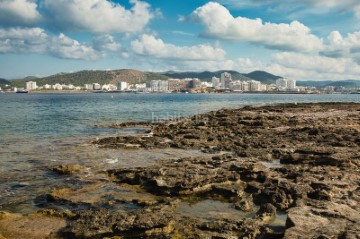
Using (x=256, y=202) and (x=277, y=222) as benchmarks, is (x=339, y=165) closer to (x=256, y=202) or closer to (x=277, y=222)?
(x=256, y=202)

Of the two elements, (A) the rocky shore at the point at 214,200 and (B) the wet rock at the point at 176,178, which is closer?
(A) the rocky shore at the point at 214,200

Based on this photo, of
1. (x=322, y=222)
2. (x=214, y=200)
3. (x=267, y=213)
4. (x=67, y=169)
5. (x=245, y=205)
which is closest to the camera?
(x=322, y=222)

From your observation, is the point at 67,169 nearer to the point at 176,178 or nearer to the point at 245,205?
the point at 176,178

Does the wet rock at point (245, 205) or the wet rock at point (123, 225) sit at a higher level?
the wet rock at point (123, 225)

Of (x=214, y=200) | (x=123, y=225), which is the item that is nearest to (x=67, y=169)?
(x=214, y=200)

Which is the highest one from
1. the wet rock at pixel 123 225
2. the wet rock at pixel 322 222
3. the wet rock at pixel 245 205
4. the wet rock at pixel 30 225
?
the wet rock at pixel 322 222

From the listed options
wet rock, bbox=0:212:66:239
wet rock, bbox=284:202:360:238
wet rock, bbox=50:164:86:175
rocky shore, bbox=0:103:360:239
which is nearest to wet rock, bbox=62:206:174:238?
rocky shore, bbox=0:103:360:239

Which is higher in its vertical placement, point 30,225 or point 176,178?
point 176,178

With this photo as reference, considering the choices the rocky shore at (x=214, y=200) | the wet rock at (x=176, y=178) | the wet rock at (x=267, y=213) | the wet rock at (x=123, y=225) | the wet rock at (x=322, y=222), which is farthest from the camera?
the wet rock at (x=176, y=178)

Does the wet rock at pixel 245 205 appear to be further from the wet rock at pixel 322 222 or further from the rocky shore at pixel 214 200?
the wet rock at pixel 322 222

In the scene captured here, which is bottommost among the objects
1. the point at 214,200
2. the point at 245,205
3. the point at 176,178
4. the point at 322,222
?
the point at 214,200

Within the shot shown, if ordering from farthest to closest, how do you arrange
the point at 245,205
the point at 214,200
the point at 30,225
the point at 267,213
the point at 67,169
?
the point at 67,169
the point at 214,200
the point at 245,205
the point at 267,213
the point at 30,225

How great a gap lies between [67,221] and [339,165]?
14.7m

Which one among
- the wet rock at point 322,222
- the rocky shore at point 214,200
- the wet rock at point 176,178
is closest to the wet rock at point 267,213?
the rocky shore at point 214,200
